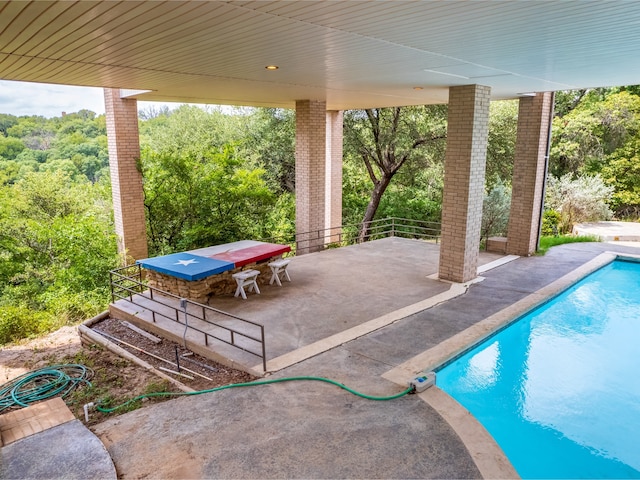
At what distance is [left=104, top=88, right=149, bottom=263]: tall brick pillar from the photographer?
10.4m

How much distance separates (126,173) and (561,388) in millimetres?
10009

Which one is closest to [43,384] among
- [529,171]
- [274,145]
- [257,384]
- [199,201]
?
[257,384]

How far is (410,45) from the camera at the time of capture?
515 cm

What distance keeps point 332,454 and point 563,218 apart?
53.4ft

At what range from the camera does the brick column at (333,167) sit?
15016mm

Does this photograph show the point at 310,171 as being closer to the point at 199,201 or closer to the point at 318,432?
the point at 199,201

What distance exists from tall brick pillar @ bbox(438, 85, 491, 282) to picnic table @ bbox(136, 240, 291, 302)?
361cm

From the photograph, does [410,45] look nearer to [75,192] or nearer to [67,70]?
[67,70]

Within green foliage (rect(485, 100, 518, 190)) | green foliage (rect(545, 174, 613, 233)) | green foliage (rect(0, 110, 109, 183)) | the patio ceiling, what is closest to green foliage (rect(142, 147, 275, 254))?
the patio ceiling

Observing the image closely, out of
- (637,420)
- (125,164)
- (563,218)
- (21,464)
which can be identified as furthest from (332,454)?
(563,218)

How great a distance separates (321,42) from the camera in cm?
500

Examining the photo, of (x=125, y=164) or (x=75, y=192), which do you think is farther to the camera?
(x=75, y=192)

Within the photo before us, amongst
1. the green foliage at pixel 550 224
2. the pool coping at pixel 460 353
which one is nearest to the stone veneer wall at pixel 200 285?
the pool coping at pixel 460 353

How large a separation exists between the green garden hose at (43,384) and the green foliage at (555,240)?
440 inches
